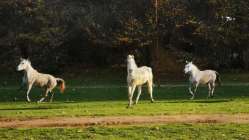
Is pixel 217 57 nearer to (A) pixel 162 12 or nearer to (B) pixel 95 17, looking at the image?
(A) pixel 162 12

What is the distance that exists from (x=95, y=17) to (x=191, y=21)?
8.51 meters

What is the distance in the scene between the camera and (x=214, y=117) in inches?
976

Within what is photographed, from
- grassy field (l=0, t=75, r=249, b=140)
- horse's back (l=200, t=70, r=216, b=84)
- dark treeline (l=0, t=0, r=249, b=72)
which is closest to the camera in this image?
grassy field (l=0, t=75, r=249, b=140)

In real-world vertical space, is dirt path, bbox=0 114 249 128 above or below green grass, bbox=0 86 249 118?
above

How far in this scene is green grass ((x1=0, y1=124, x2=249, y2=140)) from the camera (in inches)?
793

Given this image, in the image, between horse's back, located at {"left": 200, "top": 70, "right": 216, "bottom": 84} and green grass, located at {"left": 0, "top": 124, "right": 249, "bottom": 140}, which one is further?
horse's back, located at {"left": 200, "top": 70, "right": 216, "bottom": 84}

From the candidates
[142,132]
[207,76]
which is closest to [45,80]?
[207,76]

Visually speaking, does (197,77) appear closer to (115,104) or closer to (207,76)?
(207,76)

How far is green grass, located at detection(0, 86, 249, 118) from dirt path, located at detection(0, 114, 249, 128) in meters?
1.17

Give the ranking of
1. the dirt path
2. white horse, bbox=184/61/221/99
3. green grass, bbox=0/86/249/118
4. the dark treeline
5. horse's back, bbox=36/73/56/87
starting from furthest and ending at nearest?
the dark treeline, white horse, bbox=184/61/221/99, horse's back, bbox=36/73/56/87, green grass, bbox=0/86/249/118, the dirt path

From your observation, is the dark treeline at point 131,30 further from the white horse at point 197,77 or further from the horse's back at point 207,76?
the white horse at point 197,77

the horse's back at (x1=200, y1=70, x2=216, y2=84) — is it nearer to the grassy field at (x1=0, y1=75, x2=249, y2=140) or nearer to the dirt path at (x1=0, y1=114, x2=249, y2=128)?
the grassy field at (x1=0, y1=75, x2=249, y2=140)

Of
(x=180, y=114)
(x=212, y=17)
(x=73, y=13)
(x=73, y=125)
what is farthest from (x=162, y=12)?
(x=73, y=125)

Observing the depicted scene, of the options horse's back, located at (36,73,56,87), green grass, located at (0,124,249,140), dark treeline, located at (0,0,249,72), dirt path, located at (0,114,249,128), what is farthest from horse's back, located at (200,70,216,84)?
green grass, located at (0,124,249,140)
